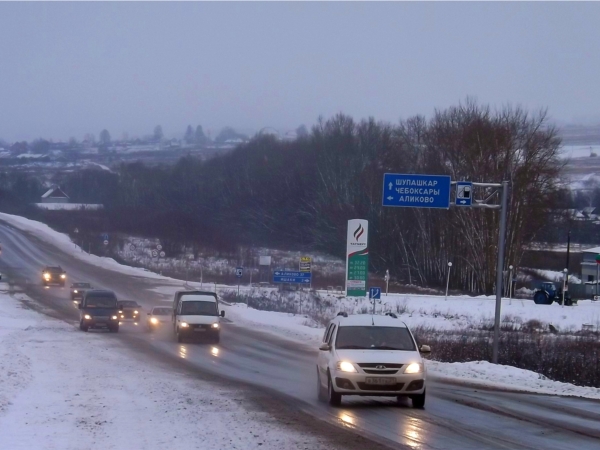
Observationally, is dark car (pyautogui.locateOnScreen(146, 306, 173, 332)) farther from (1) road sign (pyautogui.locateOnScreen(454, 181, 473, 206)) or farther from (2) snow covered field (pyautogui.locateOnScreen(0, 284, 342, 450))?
(1) road sign (pyautogui.locateOnScreen(454, 181, 473, 206))

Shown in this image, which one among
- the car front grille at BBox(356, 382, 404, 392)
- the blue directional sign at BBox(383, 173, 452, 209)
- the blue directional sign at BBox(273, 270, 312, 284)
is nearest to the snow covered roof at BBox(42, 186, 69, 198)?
the blue directional sign at BBox(273, 270, 312, 284)

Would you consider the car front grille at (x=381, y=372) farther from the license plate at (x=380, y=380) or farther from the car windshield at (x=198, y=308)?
the car windshield at (x=198, y=308)

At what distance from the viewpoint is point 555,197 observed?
218ft

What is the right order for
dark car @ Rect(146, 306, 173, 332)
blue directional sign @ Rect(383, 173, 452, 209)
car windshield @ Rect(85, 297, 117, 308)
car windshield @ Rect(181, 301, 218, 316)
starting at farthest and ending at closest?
dark car @ Rect(146, 306, 173, 332) → car windshield @ Rect(85, 297, 117, 308) → car windshield @ Rect(181, 301, 218, 316) → blue directional sign @ Rect(383, 173, 452, 209)

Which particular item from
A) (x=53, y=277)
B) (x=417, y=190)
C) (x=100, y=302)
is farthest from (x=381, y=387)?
(x=53, y=277)

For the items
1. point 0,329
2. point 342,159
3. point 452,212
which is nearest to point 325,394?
point 0,329

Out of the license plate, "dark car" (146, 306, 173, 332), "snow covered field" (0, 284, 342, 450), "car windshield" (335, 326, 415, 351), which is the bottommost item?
"dark car" (146, 306, 173, 332)

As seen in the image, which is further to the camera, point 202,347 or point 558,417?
point 202,347

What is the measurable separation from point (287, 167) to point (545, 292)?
69.2 meters

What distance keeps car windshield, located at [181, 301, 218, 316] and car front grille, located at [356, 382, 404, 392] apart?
20.6 metres

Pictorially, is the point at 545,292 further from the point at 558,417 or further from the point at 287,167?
the point at 287,167

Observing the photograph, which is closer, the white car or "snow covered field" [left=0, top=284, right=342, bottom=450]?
"snow covered field" [left=0, top=284, right=342, bottom=450]

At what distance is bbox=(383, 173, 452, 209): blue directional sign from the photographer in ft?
99.0

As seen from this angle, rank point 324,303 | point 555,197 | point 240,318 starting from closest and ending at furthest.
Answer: point 240,318 → point 324,303 → point 555,197
